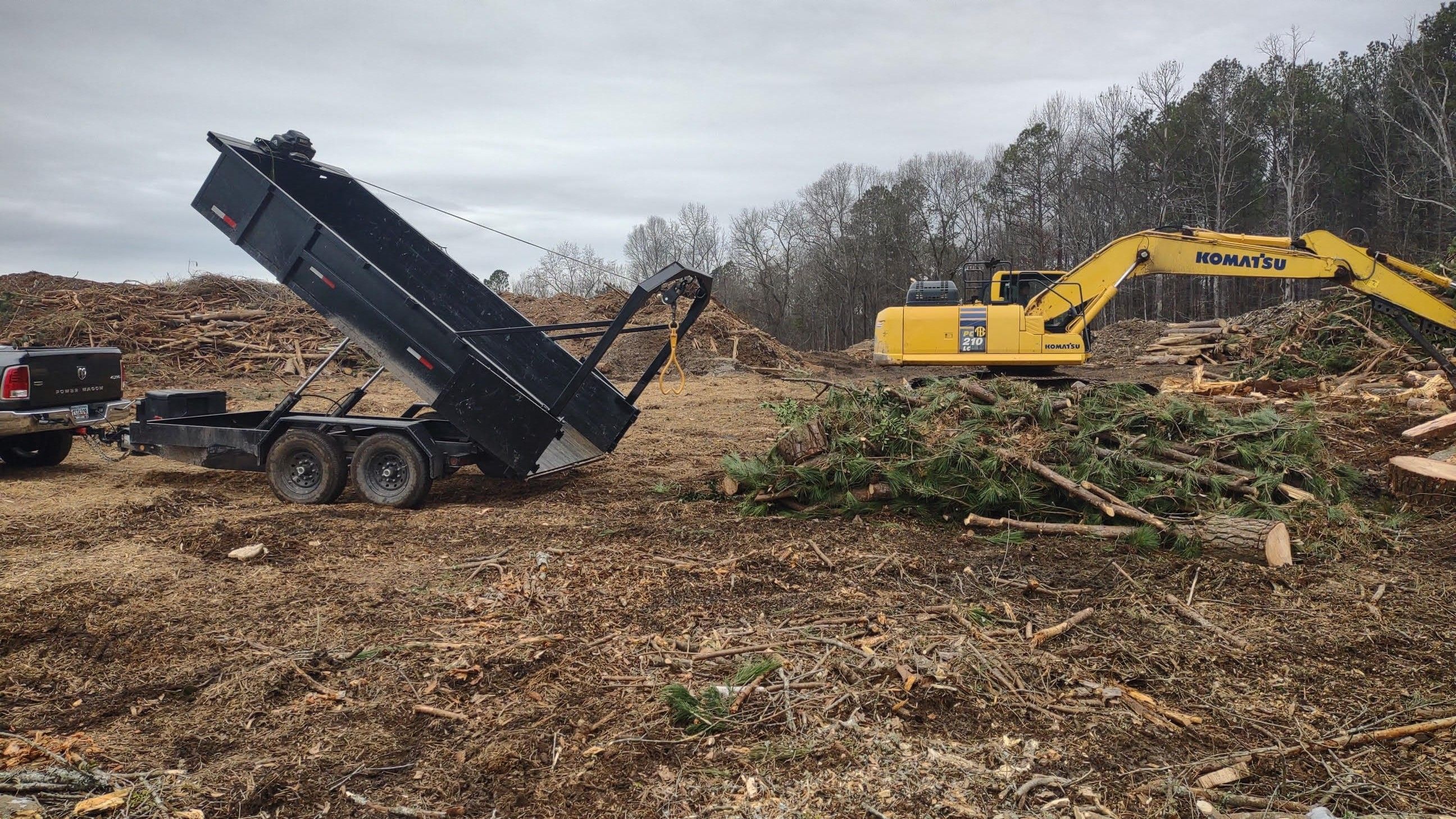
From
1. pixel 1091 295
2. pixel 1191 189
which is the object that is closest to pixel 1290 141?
pixel 1191 189

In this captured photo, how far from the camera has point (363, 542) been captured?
6566mm

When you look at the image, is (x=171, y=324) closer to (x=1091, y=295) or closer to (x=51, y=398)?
(x=51, y=398)

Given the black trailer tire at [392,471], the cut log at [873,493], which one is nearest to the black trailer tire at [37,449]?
the black trailer tire at [392,471]

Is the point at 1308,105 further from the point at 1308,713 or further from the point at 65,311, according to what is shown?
the point at 65,311

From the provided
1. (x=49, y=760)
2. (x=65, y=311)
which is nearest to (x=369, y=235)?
(x=49, y=760)

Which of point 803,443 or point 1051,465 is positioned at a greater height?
point 803,443

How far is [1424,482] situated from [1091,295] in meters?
7.02

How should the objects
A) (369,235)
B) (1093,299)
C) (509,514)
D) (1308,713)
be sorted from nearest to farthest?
(1308,713), (509,514), (369,235), (1093,299)

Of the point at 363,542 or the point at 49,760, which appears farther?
the point at 363,542

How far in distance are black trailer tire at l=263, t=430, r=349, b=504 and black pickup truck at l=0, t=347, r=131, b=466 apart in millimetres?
2960

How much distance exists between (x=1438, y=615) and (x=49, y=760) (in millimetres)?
6855

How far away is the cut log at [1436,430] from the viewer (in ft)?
28.6

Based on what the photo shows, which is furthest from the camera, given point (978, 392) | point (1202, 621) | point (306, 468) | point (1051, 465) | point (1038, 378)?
point (1038, 378)

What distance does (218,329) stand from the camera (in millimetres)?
20844
